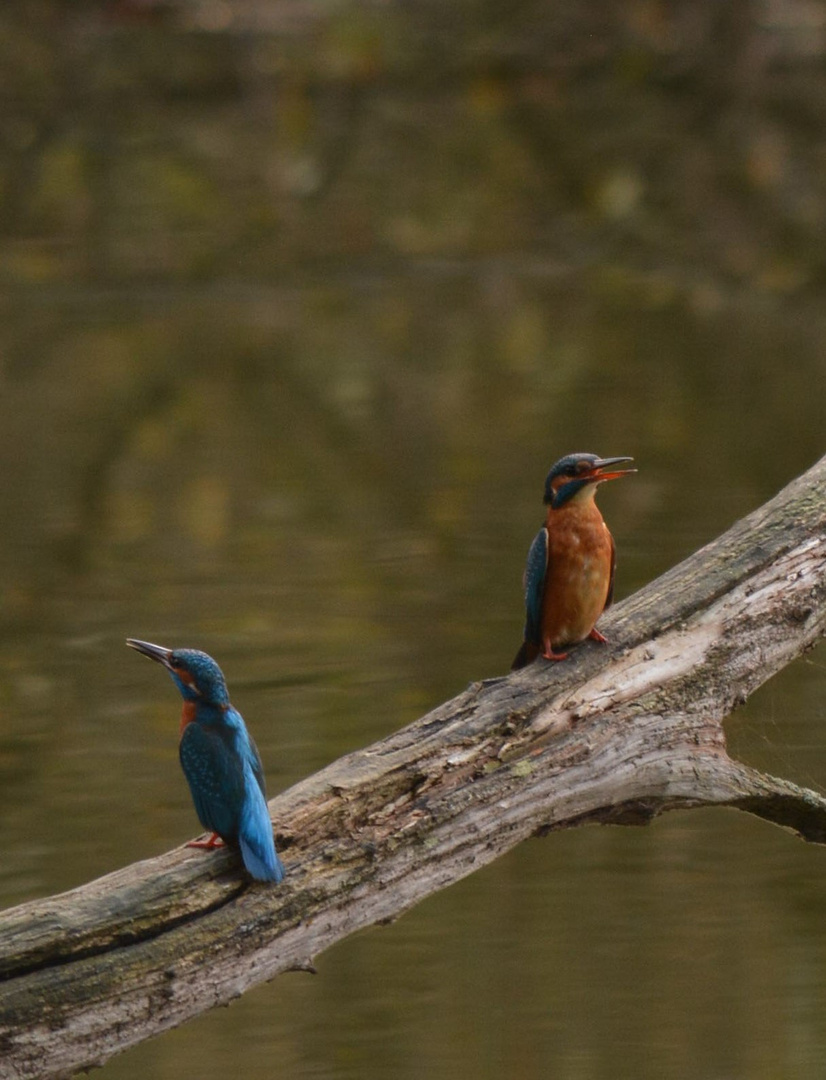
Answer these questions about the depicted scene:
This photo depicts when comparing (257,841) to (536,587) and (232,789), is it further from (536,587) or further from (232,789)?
(536,587)

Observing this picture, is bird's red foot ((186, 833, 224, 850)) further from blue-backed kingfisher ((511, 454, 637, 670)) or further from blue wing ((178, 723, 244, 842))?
blue-backed kingfisher ((511, 454, 637, 670))

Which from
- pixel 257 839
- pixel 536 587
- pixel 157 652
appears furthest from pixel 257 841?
pixel 536 587

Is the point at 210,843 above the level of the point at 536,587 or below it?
below

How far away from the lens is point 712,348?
13992mm

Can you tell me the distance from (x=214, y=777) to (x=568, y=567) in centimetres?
93

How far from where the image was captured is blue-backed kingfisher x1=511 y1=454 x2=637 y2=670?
3564mm

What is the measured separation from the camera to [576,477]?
12.0ft

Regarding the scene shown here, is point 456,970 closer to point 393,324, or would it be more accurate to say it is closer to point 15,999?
point 15,999

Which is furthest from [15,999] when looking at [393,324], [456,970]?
[393,324]

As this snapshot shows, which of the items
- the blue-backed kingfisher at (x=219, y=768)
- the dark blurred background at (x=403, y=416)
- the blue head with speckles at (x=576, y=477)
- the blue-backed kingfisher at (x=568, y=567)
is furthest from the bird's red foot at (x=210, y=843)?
the dark blurred background at (x=403, y=416)

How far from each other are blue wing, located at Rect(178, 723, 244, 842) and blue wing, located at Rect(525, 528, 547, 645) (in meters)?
0.77

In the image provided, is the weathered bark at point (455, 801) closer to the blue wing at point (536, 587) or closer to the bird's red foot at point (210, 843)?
the bird's red foot at point (210, 843)

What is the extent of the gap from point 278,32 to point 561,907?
76.8 ft

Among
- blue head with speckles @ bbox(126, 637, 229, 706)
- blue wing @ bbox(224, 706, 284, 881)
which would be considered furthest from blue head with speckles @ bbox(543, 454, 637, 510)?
blue wing @ bbox(224, 706, 284, 881)
